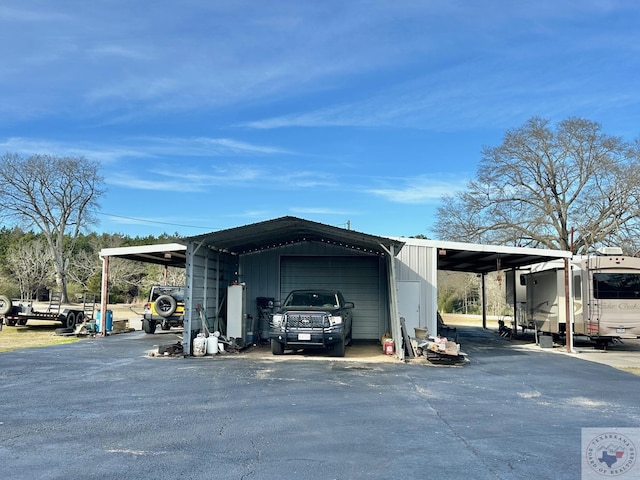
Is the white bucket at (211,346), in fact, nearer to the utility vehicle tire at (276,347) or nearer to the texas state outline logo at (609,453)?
the utility vehicle tire at (276,347)

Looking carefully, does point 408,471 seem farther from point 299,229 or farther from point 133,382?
point 299,229

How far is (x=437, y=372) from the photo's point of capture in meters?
11.6

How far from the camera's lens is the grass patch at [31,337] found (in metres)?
16.2

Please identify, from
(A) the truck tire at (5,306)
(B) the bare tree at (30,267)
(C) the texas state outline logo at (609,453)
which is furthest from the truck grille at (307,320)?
(B) the bare tree at (30,267)

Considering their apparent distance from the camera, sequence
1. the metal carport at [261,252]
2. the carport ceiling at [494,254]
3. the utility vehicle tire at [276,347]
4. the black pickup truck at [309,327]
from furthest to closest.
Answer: the carport ceiling at [494,254]
the metal carport at [261,252]
the utility vehicle tire at [276,347]
the black pickup truck at [309,327]

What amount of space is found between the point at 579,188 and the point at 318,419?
91.8 ft

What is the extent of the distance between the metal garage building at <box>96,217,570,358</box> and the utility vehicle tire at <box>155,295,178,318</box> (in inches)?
61.8

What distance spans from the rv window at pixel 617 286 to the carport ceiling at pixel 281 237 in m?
6.93

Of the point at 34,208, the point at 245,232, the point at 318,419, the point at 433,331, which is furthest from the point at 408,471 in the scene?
the point at 34,208

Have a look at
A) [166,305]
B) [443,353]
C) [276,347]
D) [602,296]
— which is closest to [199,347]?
[276,347]

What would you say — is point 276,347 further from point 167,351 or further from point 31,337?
point 31,337

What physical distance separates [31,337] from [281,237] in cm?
968

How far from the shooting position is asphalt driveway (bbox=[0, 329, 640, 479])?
5.09 metres

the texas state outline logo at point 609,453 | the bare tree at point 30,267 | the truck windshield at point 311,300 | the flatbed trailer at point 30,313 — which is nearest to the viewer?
the texas state outline logo at point 609,453
